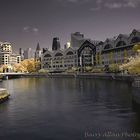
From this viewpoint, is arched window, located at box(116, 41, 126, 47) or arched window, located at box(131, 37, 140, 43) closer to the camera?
arched window, located at box(131, 37, 140, 43)

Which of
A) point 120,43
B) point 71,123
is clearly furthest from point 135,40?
point 71,123

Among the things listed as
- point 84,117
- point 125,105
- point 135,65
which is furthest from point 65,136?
point 135,65

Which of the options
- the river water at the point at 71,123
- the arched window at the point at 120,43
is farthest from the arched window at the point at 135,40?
the river water at the point at 71,123

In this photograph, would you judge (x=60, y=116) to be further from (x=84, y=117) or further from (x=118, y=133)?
(x=118, y=133)

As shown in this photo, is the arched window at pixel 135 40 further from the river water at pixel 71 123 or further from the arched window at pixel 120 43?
the river water at pixel 71 123

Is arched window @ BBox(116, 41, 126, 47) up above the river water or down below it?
above

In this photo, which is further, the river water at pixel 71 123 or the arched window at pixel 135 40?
the arched window at pixel 135 40

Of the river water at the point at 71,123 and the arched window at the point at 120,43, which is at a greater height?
the arched window at the point at 120,43

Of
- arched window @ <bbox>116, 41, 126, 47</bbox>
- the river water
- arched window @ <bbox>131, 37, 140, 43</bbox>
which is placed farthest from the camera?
arched window @ <bbox>116, 41, 126, 47</bbox>

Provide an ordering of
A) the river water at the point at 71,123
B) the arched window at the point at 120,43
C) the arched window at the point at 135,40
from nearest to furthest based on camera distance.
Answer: the river water at the point at 71,123
the arched window at the point at 135,40
the arched window at the point at 120,43

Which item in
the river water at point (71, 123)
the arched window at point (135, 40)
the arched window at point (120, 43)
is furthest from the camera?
the arched window at point (120, 43)

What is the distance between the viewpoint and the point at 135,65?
63781 millimetres

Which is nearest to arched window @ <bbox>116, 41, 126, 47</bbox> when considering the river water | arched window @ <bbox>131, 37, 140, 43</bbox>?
arched window @ <bbox>131, 37, 140, 43</bbox>

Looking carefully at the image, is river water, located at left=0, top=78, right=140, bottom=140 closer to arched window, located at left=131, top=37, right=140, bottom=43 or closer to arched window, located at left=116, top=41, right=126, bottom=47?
arched window, located at left=131, top=37, right=140, bottom=43
